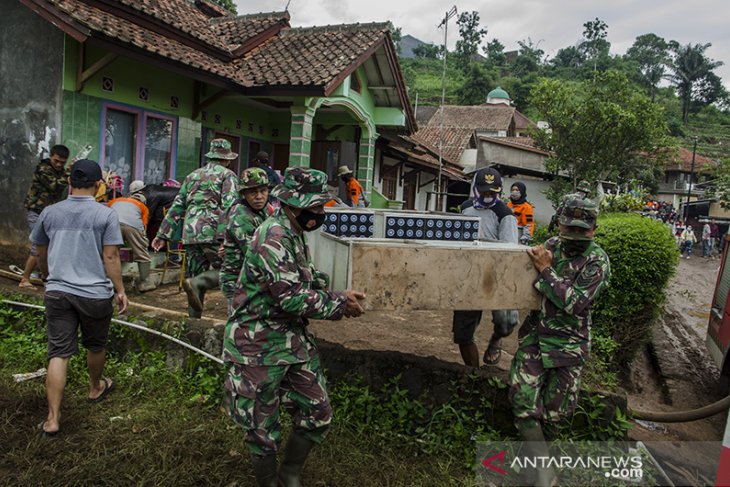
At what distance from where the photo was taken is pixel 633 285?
6203mm

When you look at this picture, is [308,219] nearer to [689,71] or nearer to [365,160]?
[365,160]

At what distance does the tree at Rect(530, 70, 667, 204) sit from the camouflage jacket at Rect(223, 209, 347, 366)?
785 inches

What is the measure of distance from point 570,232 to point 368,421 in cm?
196

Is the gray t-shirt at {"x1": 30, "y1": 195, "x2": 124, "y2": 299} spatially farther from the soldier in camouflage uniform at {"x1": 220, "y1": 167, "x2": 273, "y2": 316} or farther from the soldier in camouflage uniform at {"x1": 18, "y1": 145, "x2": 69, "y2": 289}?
the soldier in camouflage uniform at {"x1": 18, "y1": 145, "x2": 69, "y2": 289}

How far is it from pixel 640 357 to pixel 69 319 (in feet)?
24.4

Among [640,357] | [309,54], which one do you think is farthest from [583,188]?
[309,54]

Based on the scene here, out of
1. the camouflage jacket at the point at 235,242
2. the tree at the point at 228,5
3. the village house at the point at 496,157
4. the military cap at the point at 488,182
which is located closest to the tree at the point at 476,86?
the village house at the point at 496,157

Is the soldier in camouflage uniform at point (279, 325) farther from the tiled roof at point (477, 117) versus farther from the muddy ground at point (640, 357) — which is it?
the tiled roof at point (477, 117)

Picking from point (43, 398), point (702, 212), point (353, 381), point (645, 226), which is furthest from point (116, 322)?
point (702, 212)

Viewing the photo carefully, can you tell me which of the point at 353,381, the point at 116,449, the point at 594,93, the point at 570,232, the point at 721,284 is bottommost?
the point at 116,449

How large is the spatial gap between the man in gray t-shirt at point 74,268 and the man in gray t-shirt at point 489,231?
2718mm

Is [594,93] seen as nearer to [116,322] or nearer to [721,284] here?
[721,284]

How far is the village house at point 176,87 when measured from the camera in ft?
25.0

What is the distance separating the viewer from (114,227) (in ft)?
12.7
